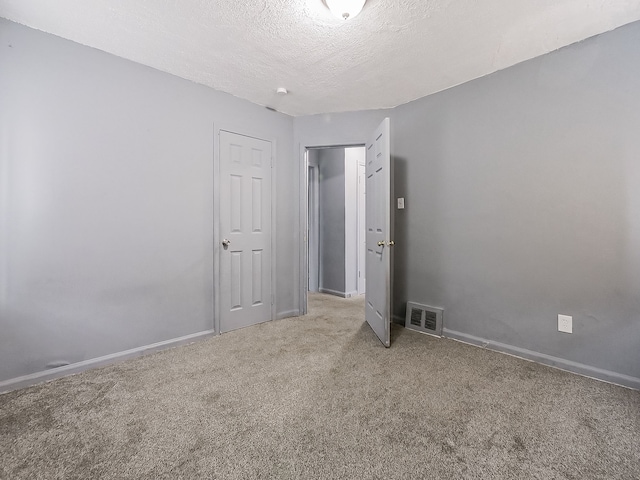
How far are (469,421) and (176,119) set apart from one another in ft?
10.3

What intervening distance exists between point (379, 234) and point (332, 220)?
2.13m

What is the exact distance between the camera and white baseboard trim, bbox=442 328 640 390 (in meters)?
2.00

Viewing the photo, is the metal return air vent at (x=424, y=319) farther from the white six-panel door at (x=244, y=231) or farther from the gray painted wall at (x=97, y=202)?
the gray painted wall at (x=97, y=202)

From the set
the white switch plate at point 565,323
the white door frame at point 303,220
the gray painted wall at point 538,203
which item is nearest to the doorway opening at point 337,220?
the white door frame at point 303,220

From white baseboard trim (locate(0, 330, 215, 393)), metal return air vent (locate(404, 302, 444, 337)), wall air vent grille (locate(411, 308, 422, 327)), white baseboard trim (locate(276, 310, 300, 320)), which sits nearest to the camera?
white baseboard trim (locate(0, 330, 215, 393))

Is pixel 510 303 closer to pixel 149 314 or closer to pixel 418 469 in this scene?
pixel 418 469

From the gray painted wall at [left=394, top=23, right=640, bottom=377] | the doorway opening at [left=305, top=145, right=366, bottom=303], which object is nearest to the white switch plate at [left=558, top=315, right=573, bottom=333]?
the gray painted wall at [left=394, top=23, right=640, bottom=377]

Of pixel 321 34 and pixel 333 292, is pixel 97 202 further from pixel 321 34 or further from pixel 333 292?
pixel 333 292

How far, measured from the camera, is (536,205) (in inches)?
94.5

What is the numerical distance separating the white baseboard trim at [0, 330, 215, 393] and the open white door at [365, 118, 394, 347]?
1.71 meters

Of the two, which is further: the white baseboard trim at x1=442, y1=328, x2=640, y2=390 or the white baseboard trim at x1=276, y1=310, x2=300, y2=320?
the white baseboard trim at x1=276, y1=310, x2=300, y2=320

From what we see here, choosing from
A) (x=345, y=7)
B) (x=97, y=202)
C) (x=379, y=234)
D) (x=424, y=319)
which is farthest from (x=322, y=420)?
(x=345, y=7)

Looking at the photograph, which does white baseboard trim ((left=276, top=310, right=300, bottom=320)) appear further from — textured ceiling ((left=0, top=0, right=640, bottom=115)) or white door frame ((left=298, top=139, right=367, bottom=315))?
textured ceiling ((left=0, top=0, right=640, bottom=115))

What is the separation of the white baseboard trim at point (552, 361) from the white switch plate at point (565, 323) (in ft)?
0.73
